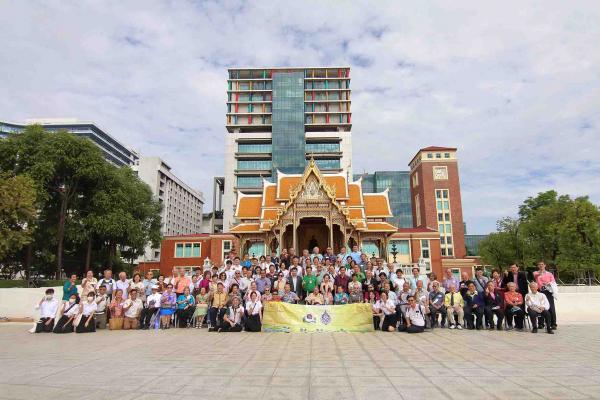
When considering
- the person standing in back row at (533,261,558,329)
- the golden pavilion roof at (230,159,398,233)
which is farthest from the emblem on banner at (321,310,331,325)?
the golden pavilion roof at (230,159,398,233)

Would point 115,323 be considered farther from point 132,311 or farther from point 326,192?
point 326,192

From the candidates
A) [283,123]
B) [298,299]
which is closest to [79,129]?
[283,123]

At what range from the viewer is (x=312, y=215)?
2958 centimetres

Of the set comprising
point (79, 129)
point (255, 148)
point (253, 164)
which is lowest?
point (253, 164)

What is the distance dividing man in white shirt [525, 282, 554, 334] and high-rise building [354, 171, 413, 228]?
80771mm

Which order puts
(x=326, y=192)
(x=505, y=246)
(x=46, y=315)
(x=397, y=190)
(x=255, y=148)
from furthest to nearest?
(x=397, y=190), (x=255, y=148), (x=505, y=246), (x=326, y=192), (x=46, y=315)

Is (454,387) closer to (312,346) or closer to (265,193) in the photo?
(312,346)

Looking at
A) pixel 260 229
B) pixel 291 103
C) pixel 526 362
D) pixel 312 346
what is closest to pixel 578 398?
pixel 526 362

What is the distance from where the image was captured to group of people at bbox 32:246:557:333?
11.1 m

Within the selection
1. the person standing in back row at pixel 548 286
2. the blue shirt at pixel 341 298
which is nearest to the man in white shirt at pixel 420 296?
the blue shirt at pixel 341 298

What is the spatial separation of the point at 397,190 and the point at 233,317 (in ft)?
286

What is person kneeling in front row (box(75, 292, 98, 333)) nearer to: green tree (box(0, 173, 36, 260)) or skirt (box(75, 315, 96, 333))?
skirt (box(75, 315, 96, 333))

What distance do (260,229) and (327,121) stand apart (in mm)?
56161

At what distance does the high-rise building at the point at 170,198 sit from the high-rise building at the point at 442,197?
50716mm
